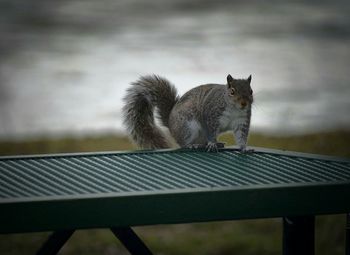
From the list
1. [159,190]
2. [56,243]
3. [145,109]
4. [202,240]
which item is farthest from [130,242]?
[202,240]

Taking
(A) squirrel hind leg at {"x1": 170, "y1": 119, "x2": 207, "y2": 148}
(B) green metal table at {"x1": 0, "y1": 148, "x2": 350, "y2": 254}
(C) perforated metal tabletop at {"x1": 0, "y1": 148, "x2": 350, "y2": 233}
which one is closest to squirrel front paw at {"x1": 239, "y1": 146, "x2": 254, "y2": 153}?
(B) green metal table at {"x1": 0, "y1": 148, "x2": 350, "y2": 254}

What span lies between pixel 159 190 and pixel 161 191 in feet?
0.09

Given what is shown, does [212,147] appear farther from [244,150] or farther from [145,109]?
[145,109]

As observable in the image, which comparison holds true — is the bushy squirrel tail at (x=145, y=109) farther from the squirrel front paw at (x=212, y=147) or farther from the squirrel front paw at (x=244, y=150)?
the squirrel front paw at (x=244, y=150)

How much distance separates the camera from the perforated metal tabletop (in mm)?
2156

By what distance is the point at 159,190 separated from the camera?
2293mm

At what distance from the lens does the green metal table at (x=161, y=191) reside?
216cm

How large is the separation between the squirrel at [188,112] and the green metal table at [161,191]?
0.53 m

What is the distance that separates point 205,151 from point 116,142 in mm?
2479

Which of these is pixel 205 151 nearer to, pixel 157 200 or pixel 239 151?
pixel 239 151

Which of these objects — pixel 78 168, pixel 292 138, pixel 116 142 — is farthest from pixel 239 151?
Result: pixel 116 142

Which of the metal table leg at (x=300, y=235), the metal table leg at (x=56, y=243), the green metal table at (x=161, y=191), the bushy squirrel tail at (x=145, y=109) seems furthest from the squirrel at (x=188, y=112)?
the metal table leg at (x=56, y=243)

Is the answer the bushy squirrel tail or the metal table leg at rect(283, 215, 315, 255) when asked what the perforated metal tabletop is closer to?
the metal table leg at rect(283, 215, 315, 255)

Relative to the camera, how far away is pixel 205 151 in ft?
10.9
